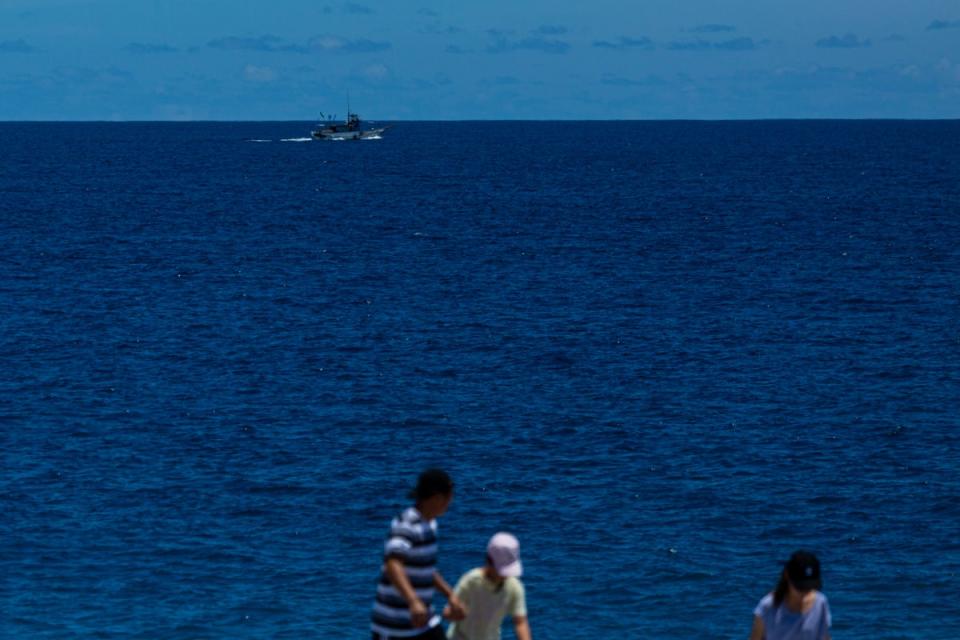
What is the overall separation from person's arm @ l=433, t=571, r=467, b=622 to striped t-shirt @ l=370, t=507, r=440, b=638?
2.7 inches

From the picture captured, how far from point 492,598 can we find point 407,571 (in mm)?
886

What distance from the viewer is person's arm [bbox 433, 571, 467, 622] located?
11.7 metres

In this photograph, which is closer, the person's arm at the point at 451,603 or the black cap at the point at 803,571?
the black cap at the point at 803,571

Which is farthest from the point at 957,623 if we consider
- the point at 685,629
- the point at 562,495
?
the point at 562,495

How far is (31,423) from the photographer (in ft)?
150

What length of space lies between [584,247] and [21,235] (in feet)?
148

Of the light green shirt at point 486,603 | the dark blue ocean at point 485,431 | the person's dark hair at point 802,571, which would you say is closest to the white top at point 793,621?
the person's dark hair at point 802,571

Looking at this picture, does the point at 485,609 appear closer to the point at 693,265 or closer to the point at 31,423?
the point at 31,423

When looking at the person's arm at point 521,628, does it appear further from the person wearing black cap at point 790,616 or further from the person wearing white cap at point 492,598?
the person wearing black cap at point 790,616

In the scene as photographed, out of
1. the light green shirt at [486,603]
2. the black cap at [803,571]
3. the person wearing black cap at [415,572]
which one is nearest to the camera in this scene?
the black cap at [803,571]

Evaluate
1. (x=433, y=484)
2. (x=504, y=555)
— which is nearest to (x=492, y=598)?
(x=504, y=555)

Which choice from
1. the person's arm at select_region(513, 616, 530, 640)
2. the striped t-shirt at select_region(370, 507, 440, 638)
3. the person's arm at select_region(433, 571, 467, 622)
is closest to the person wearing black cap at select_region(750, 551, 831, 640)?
the person's arm at select_region(513, 616, 530, 640)

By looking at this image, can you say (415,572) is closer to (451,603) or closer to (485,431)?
(451,603)

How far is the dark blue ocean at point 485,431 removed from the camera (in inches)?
1213
